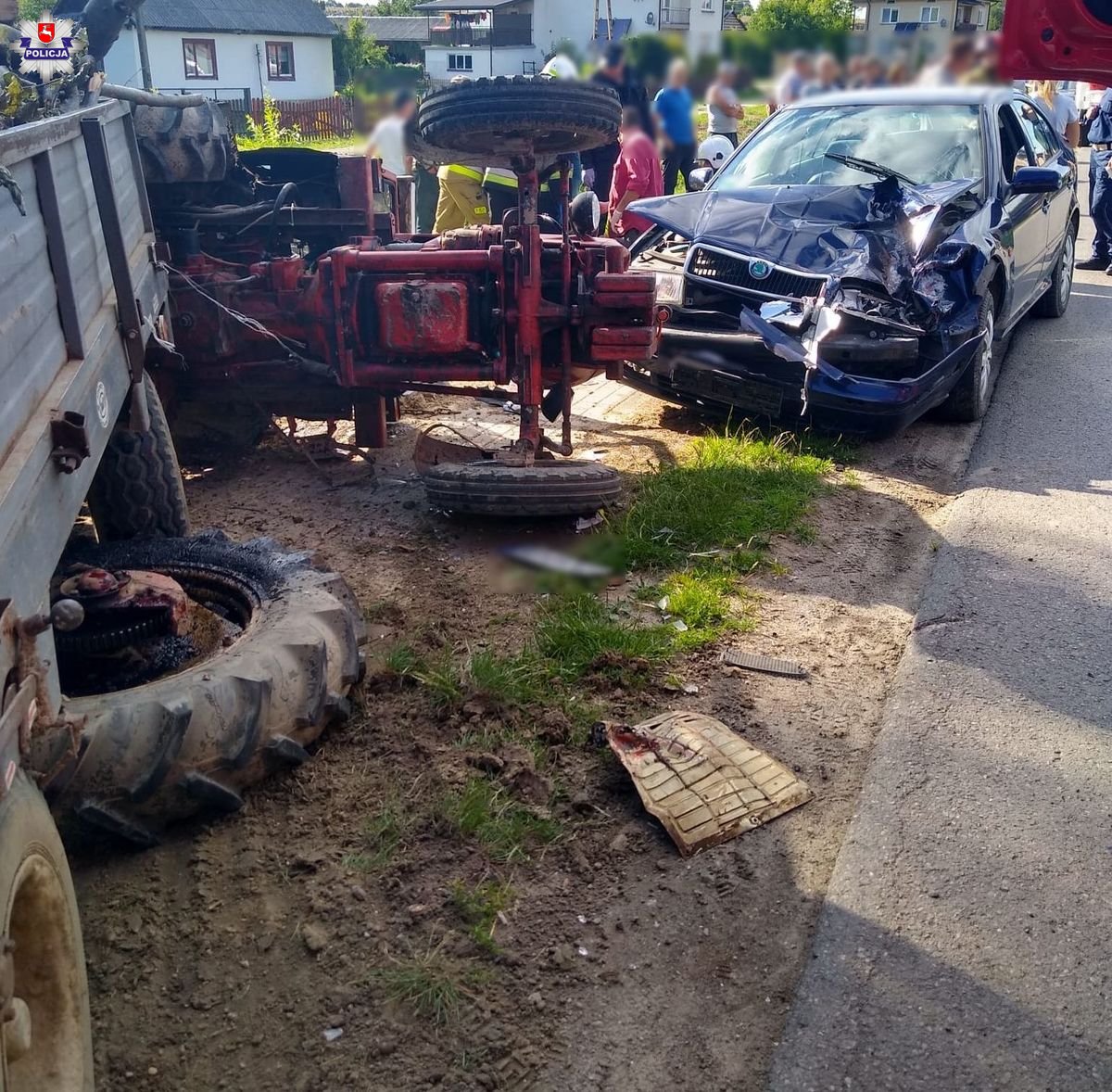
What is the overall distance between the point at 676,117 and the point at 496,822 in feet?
32.0

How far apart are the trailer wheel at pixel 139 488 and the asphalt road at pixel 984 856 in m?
2.76

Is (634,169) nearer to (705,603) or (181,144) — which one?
(181,144)

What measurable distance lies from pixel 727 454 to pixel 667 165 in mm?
7319

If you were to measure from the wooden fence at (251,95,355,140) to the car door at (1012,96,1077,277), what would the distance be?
28.1 metres

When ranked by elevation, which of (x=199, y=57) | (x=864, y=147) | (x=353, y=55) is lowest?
(x=353, y=55)

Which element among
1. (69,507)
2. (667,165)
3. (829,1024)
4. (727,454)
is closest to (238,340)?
(727,454)

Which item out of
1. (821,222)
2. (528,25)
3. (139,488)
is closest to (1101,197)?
(821,222)

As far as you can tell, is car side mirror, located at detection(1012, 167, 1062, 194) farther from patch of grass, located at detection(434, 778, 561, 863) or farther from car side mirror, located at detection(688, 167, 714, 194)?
patch of grass, located at detection(434, 778, 561, 863)

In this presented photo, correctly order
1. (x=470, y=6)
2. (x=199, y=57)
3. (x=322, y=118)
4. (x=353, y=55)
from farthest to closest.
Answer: (x=353, y=55)
(x=470, y=6)
(x=199, y=57)
(x=322, y=118)

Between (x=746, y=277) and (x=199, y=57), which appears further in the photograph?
(x=199, y=57)

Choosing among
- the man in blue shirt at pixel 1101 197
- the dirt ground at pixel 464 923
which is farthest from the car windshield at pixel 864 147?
the dirt ground at pixel 464 923

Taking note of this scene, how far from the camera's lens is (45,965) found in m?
2.04

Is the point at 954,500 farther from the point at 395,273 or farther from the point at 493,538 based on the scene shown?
the point at 395,273

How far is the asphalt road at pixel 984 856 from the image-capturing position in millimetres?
2473
